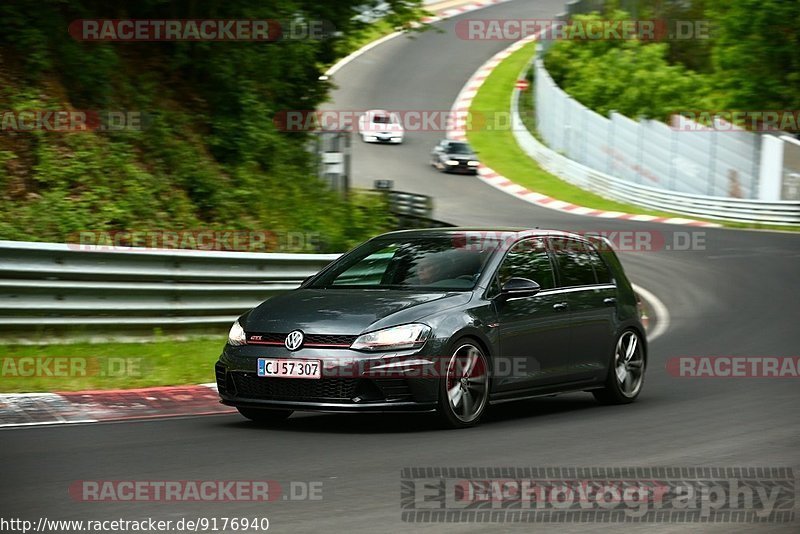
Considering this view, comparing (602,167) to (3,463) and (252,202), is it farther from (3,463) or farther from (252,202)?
(3,463)

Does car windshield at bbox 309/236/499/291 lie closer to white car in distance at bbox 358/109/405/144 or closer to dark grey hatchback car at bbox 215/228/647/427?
dark grey hatchback car at bbox 215/228/647/427

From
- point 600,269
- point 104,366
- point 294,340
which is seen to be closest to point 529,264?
point 600,269

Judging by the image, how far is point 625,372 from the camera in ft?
37.3

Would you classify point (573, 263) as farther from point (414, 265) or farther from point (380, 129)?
point (380, 129)

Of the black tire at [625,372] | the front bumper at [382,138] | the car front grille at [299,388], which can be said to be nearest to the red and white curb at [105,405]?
the car front grille at [299,388]

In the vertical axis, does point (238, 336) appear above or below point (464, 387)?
above

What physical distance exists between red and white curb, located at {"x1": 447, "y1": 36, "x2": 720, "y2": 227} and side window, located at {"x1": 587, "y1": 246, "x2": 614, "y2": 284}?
25169mm

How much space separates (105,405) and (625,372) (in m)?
4.46

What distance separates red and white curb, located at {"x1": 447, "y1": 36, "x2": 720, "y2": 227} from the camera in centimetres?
3747

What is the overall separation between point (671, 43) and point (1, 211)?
51668 millimetres

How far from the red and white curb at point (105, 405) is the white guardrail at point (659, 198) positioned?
2724 centimetres

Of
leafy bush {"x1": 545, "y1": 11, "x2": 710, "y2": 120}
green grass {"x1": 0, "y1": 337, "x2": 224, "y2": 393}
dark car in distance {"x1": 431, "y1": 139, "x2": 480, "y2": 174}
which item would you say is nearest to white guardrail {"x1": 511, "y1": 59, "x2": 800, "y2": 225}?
Result: dark car in distance {"x1": 431, "y1": 139, "x2": 480, "y2": 174}

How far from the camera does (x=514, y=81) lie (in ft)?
209

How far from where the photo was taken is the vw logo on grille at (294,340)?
8.88m
